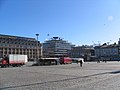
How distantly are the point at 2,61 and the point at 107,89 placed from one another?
50.4 meters

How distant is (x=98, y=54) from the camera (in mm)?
185375

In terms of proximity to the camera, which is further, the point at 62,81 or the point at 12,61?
the point at 12,61

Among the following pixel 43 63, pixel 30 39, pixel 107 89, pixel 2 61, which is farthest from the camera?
pixel 30 39

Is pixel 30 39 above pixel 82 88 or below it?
above

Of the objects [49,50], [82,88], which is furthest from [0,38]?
[82,88]

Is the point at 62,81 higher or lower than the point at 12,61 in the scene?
lower

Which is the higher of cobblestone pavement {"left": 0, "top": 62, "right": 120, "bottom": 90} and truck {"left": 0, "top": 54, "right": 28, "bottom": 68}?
truck {"left": 0, "top": 54, "right": 28, "bottom": 68}

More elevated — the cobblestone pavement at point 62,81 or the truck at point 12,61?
the truck at point 12,61

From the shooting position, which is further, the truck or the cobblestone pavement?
the truck

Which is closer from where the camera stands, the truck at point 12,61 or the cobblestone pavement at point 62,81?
the cobblestone pavement at point 62,81

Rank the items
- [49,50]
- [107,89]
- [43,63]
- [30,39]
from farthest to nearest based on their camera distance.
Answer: [49,50] < [30,39] < [43,63] < [107,89]

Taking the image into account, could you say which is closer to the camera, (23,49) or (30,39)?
(23,49)

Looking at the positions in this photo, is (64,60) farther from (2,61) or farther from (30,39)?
(30,39)

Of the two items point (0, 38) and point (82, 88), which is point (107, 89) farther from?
point (0, 38)
